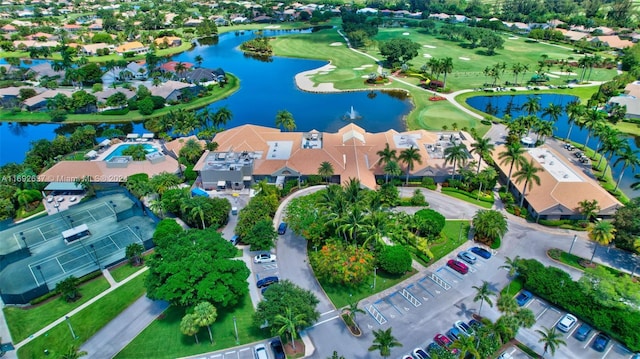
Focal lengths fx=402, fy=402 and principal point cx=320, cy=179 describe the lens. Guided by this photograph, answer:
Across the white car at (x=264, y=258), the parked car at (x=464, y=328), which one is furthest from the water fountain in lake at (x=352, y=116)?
the parked car at (x=464, y=328)

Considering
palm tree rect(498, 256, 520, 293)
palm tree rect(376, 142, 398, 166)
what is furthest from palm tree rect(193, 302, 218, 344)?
palm tree rect(376, 142, 398, 166)

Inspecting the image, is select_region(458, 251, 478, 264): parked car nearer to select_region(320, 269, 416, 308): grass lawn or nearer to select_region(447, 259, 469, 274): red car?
select_region(447, 259, 469, 274): red car

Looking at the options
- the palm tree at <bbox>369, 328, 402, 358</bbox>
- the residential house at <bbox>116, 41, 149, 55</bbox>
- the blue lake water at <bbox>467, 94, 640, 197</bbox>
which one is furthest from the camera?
the residential house at <bbox>116, 41, 149, 55</bbox>

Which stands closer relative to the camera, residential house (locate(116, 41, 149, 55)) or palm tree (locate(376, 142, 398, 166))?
palm tree (locate(376, 142, 398, 166))

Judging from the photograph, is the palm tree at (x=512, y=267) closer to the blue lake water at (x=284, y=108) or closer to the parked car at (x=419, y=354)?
the parked car at (x=419, y=354)

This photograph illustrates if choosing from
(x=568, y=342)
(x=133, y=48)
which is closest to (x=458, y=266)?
(x=568, y=342)
